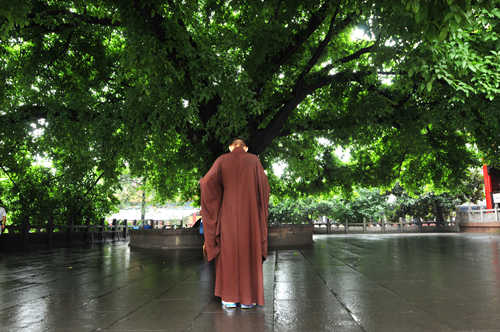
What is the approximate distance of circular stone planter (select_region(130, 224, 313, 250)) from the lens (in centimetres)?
1407

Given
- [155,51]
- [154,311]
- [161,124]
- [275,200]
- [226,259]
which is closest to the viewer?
[154,311]

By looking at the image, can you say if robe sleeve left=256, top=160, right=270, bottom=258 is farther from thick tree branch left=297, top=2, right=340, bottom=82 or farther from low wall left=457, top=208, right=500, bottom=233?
low wall left=457, top=208, right=500, bottom=233

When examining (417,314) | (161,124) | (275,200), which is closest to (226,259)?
(417,314)

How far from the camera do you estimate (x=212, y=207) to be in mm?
4531

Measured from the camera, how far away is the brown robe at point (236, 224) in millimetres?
4184

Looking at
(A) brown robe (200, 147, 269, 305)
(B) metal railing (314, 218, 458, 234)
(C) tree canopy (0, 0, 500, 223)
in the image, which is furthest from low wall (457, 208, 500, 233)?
(A) brown robe (200, 147, 269, 305)

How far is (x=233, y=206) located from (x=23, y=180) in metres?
18.0

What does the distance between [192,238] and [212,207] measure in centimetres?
1009

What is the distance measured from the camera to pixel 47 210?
1788 centimetres

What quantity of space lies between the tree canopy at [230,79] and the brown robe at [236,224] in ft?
9.13

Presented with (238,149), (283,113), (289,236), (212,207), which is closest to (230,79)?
(283,113)

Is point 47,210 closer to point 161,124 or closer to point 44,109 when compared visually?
point 44,109

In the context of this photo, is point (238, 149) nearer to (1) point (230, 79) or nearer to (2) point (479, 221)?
(1) point (230, 79)

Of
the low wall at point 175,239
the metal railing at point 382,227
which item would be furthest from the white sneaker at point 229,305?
the metal railing at point 382,227
